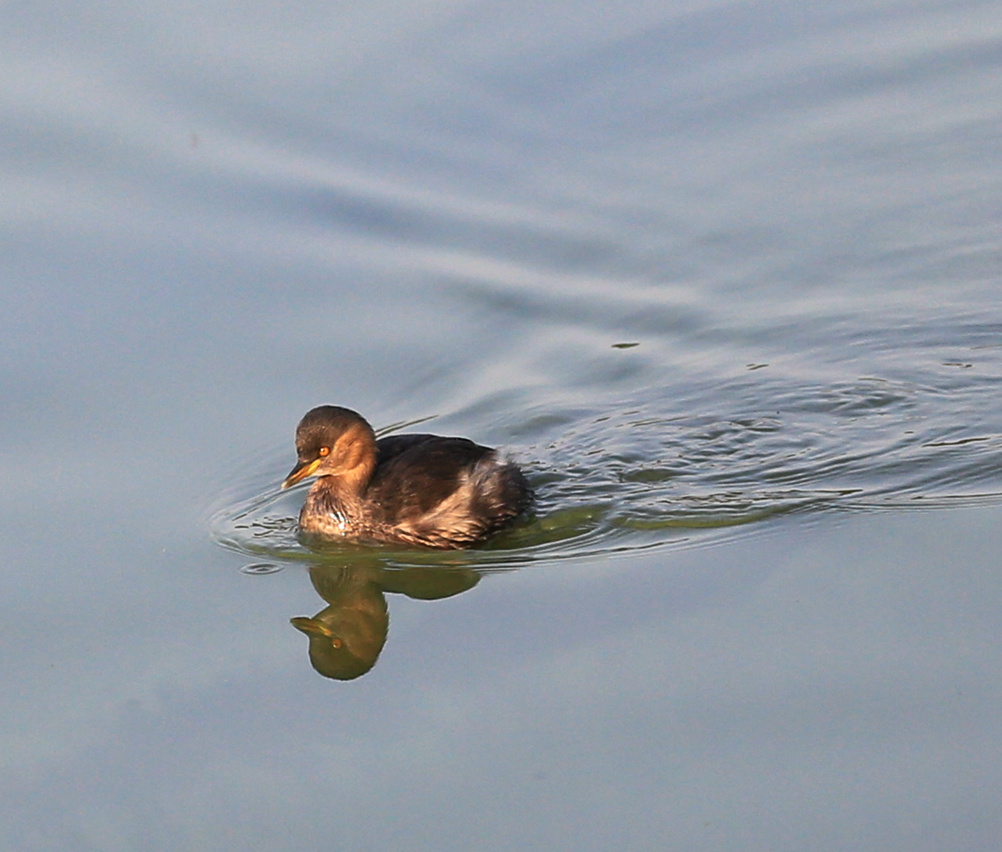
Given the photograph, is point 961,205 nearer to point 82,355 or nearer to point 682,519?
point 682,519

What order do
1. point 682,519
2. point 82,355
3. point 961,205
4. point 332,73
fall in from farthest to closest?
point 332,73
point 961,205
point 82,355
point 682,519

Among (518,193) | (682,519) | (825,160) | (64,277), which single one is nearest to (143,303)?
(64,277)

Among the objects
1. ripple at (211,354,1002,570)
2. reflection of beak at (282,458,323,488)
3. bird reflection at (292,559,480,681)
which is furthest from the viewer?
reflection of beak at (282,458,323,488)

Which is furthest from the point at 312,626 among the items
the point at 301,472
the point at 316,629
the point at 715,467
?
the point at 715,467

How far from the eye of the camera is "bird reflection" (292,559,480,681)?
27.5 ft

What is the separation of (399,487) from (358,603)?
3.14 feet

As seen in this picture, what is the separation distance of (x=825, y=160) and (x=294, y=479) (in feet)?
17.9

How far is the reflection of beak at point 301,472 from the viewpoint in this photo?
977 cm

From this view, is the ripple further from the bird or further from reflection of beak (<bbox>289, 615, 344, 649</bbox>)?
reflection of beak (<bbox>289, 615, 344, 649</bbox>)

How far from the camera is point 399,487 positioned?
9938 millimetres

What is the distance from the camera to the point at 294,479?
32.2 ft

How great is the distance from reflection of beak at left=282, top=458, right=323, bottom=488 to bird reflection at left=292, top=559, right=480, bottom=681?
0.48m

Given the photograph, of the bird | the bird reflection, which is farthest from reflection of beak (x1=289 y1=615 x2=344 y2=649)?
the bird

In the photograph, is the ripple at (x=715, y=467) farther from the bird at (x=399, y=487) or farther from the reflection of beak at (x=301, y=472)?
the reflection of beak at (x=301, y=472)
